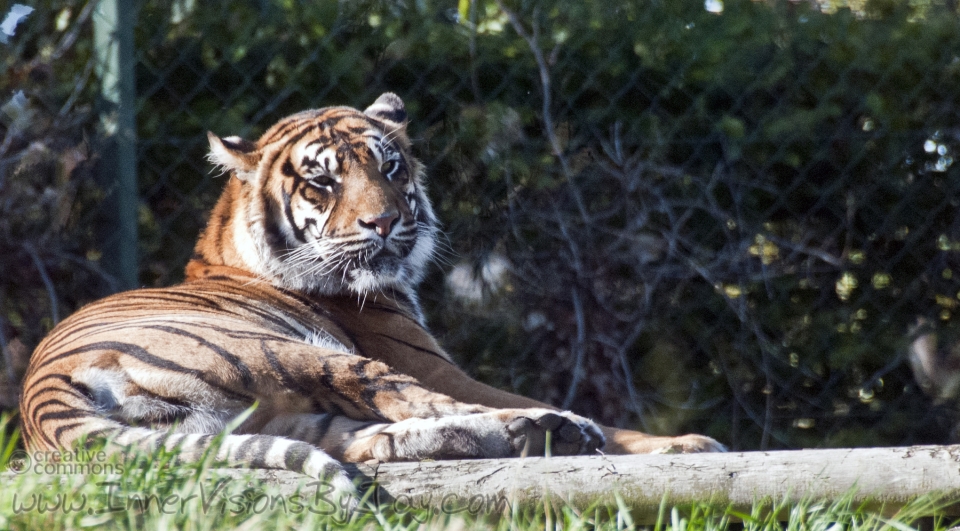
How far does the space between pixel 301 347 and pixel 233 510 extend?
2.11 ft

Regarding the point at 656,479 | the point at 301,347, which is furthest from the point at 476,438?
the point at 301,347

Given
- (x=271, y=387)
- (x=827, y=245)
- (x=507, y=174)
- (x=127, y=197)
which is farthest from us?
(x=827, y=245)

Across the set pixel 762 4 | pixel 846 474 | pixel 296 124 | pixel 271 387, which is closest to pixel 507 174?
pixel 296 124

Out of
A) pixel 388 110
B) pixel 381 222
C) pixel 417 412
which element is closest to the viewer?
pixel 417 412

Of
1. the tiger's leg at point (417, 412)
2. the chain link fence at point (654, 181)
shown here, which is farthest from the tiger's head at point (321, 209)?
the tiger's leg at point (417, 412)

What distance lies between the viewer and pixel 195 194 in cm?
Result: 287

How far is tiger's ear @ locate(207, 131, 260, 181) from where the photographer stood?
250 cm

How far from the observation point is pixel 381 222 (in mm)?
2375

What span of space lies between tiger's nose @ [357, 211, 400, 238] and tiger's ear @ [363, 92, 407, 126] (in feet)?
1.22

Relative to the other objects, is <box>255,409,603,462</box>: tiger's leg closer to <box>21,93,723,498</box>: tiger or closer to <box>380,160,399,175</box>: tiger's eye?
<box>21,93,723,498</box>: tiger

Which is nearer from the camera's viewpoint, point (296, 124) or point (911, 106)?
point (296, 124)

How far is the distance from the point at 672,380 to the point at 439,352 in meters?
1.02

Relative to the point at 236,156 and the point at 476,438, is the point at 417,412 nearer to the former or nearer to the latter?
the point at 476,438

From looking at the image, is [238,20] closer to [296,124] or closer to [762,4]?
[296,124]
